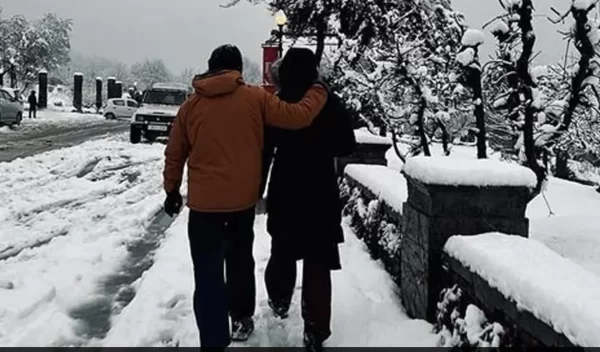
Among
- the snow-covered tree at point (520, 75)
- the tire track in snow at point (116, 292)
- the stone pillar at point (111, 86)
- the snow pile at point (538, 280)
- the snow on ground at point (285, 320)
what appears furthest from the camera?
the stone pillar at point (111, 86)

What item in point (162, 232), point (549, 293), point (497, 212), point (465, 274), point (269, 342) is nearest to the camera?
point (549, 293)

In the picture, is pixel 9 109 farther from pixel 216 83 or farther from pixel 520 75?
pixel 216 83

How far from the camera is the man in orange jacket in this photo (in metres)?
3.48

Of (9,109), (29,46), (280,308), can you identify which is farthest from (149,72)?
(280,308)

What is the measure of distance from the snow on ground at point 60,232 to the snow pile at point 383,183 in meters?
2.49

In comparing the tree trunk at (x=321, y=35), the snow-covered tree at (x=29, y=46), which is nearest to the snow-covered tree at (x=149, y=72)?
the snow-covered tree at (x=29, y=46)

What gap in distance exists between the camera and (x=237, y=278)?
12.8ft

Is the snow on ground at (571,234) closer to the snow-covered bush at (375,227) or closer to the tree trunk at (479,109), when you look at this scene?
the tree trunk at (479,109)

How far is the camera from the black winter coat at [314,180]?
3.74 metres

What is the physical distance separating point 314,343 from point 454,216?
3.69 feet

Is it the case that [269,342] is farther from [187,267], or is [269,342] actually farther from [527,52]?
[527,52]

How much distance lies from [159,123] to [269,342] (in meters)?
16.7

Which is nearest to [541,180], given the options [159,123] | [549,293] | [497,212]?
[497,212]

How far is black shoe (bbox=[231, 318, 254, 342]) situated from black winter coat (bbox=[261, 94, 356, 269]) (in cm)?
58
